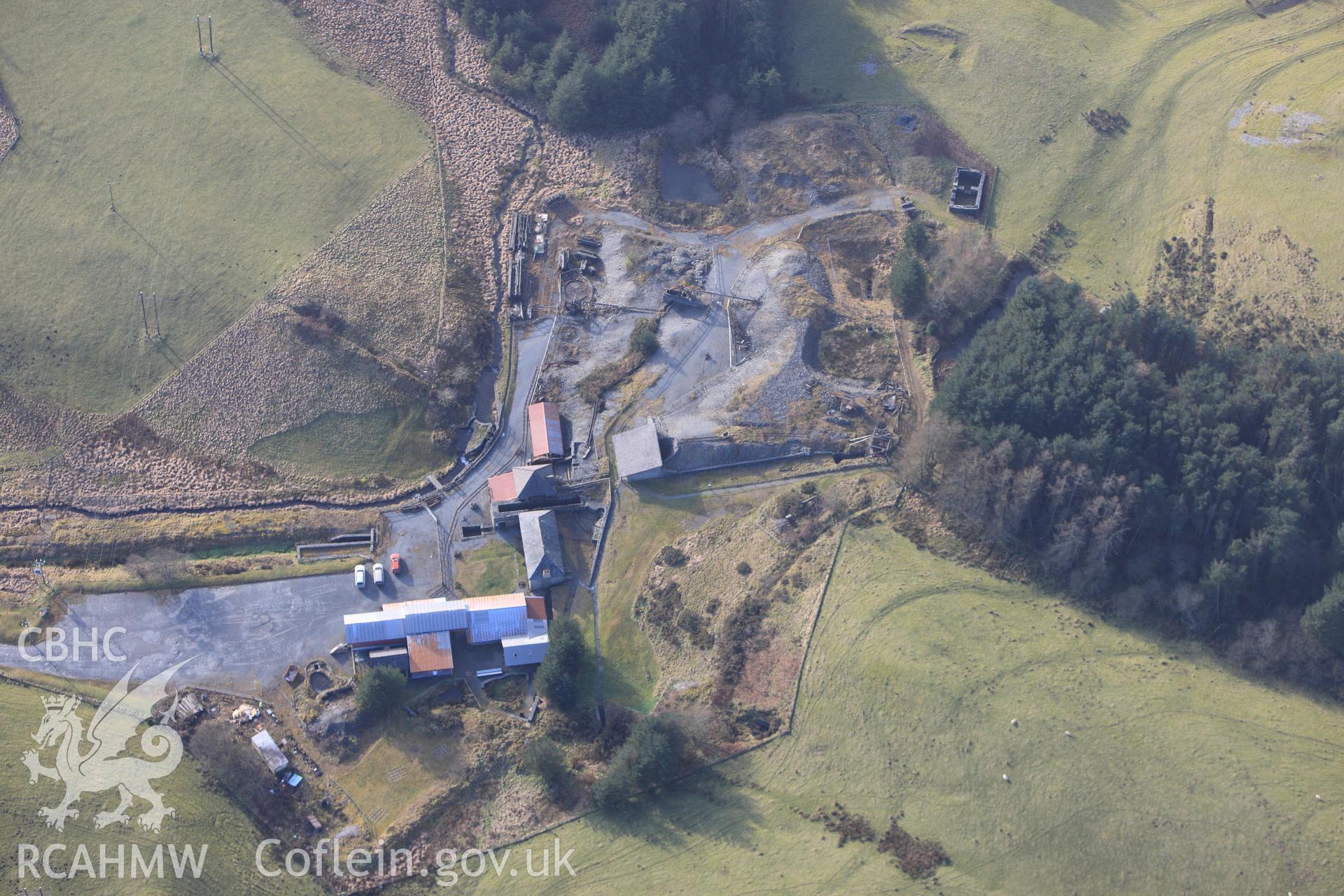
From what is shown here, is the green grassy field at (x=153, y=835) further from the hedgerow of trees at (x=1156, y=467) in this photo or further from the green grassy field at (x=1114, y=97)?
the green grassy field at (x=1114, y=97)

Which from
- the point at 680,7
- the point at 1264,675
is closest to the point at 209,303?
the point at 680,7

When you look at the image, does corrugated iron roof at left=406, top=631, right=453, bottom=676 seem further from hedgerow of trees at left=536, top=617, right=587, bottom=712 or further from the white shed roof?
the white shed roof

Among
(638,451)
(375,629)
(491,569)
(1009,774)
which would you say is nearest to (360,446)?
(491,569)

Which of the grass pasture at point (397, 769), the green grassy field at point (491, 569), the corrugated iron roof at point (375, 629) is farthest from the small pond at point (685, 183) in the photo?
the grass pasture at point (397, 769)

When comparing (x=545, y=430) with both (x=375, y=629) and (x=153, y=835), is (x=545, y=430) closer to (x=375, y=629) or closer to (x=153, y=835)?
(x=375, y=629)

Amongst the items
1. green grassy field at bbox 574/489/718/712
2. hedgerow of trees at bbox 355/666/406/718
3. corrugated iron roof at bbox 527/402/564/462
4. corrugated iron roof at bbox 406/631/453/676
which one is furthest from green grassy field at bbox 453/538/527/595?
hedgerow of trees at bbox 355/666/406/718

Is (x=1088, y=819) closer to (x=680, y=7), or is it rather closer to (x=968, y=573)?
(x=968, y=573)
